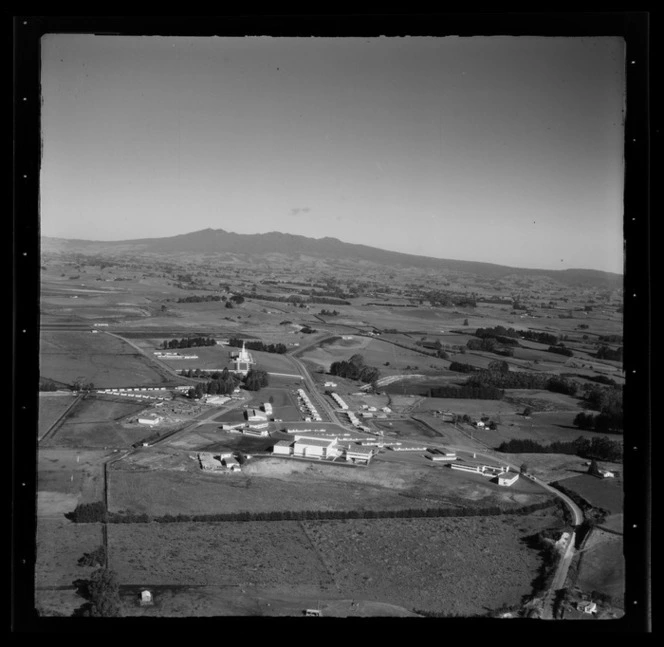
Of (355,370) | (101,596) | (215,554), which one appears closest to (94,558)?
(101,596)

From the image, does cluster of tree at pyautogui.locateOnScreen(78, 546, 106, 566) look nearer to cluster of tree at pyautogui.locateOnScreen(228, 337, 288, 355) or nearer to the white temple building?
the white temple building

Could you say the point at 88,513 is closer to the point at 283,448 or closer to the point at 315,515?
the point at 283,448

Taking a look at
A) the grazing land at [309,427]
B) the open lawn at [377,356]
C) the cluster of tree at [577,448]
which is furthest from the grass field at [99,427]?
the cluster of tree at [577,448]

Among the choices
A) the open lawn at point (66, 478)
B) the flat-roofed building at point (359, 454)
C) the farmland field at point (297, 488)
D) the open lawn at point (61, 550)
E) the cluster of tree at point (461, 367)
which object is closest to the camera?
the open lawn at point (61, 550)

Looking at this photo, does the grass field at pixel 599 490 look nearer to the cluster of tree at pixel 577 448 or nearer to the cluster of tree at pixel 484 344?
the cluster of tree at pixel 577 448

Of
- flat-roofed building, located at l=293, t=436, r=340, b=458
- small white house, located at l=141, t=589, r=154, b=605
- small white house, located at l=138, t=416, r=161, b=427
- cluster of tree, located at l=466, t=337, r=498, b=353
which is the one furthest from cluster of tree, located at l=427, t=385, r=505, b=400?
small white house, located at l=141, t=589, r=154, b=605
